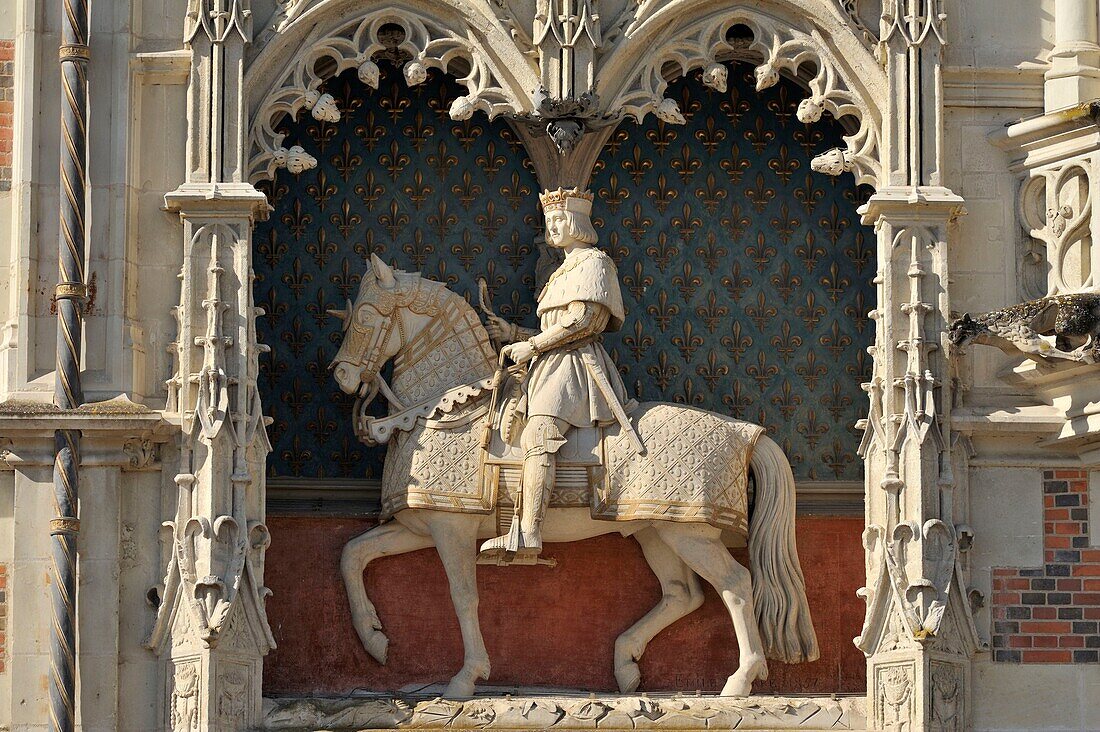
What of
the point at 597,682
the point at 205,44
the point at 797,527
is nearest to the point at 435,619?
the point at 597,682

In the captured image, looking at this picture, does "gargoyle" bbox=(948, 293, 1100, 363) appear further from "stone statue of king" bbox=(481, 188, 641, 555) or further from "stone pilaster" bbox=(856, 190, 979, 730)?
"stone statue of king" bbox=(481, 188, 641, 555)

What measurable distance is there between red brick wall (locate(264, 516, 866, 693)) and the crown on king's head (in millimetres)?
1867

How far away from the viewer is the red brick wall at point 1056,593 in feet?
53.7

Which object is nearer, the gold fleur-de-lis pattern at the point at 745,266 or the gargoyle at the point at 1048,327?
the gargoyle at the point at 1048,327

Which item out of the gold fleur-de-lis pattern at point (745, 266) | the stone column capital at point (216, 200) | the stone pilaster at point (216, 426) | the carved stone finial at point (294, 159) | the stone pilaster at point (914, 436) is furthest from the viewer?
the gold fleur-de-lis pattern at point (745, 266)

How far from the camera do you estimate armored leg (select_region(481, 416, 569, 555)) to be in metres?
16.5

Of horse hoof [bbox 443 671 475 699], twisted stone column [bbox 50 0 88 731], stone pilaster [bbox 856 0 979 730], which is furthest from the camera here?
horse hoof [bbox 443 671 475 699]

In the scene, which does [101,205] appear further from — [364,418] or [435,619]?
[435,619]

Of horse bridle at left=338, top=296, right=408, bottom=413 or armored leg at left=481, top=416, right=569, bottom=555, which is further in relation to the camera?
horse bridle at left=338, top=296, right=408, bottom=413

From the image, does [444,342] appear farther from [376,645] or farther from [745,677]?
[745,677]

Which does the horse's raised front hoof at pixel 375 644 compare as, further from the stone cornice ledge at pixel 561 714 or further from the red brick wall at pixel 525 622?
the stone cornice ledge at pixel 561 714

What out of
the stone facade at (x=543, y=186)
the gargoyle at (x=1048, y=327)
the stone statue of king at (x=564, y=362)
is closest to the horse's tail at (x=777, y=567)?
the stone facade at (x=543, y=186)

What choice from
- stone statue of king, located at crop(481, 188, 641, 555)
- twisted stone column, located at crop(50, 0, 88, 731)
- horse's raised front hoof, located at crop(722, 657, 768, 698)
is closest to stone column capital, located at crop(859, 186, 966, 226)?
stone statue of king, located at crop(481, 188, 641, 555)

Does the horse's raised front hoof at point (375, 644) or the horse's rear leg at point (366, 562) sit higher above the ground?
the horse's rear leg at point (366, 562)
